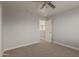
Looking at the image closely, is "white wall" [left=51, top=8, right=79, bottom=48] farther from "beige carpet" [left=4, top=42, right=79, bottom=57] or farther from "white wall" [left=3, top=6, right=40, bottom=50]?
"white wall" [left=3, top=6, right=40, bottom=50]

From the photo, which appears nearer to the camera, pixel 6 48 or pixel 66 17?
pixel 6 48

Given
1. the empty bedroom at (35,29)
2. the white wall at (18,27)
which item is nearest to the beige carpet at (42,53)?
the empty bedroom at (35,29)

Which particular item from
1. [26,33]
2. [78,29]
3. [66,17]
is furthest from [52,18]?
[78,29]

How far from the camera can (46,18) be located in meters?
7.93

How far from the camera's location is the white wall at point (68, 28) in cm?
471

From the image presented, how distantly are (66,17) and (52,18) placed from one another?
182 cm

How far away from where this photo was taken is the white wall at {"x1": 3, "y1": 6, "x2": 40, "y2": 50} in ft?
14.8

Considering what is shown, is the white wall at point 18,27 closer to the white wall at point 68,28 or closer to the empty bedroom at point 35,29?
the empty bedroom at point 35,29

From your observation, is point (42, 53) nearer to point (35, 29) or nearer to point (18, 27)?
point (18, 27)

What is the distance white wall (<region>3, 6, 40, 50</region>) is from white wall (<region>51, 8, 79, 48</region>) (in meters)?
1.48

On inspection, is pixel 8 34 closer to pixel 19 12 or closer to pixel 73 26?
pixel 19 12

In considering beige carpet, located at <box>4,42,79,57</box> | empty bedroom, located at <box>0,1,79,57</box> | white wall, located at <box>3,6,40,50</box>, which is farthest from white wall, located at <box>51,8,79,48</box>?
white wall, located at <box>3,6,40,50</box>

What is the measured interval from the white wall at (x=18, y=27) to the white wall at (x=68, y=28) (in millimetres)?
1480

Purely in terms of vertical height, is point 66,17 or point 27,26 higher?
point 66,17
